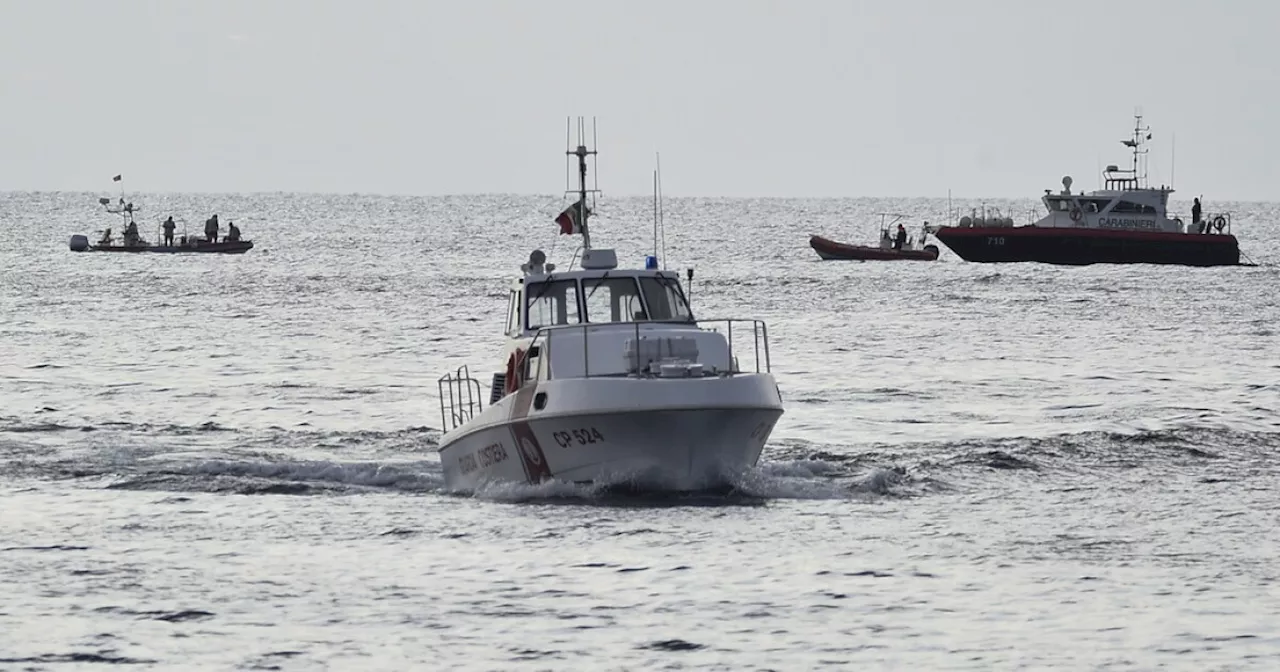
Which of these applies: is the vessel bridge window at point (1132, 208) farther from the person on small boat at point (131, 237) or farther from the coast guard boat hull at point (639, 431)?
the coast guard boat hull at point (639, 431)

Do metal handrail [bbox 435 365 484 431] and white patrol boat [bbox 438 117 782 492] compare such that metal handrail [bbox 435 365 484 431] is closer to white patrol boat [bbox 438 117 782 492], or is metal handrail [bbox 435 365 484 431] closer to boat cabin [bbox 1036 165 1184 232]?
white patrol boat [bbox 438 117 782 492]

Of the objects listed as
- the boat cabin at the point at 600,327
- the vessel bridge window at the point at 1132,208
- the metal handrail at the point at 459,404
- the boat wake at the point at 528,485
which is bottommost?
the boat wake at the point at 528,485

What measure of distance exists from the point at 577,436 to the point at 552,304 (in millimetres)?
2872

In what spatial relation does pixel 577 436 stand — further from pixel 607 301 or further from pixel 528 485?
pixel 607 301

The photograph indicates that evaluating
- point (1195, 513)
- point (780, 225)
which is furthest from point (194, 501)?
point (780, 225)

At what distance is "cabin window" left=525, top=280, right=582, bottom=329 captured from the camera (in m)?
22.9

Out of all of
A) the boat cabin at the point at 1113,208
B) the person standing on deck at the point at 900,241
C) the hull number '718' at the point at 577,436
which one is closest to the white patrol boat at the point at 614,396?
the hull number '718' at the point at 577,436

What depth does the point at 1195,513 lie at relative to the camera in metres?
21.3

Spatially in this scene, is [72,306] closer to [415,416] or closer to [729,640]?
[415,416]

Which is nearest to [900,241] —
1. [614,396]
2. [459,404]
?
[459,404]

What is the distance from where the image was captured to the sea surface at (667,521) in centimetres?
1534

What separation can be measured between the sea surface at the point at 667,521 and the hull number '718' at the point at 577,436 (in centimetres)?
64

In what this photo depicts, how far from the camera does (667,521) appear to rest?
2003 centimetres

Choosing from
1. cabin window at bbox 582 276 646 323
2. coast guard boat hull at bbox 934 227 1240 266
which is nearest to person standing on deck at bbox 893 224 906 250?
coast guard boat hull at bbox 934 227 1240 266
